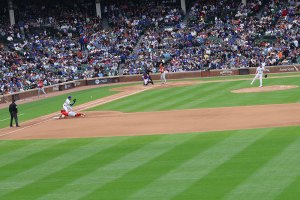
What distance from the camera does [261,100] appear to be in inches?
1382

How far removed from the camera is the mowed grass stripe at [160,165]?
56.1 feet

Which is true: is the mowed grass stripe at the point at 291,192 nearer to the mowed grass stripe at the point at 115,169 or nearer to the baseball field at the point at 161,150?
the baseball field at the point at 161,150

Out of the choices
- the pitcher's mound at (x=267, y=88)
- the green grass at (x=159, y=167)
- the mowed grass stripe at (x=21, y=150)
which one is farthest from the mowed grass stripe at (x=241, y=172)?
the pitcher's mound at (x=267, y=88)

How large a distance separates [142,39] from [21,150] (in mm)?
38917

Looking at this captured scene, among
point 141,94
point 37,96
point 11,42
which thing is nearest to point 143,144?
point 141,94

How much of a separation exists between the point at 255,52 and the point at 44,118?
26.3 meters

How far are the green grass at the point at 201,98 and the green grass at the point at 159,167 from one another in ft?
33.5

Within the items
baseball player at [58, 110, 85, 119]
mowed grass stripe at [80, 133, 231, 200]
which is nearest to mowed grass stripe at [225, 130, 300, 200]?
mowed grass stripe at [80, 133, 231, 200]

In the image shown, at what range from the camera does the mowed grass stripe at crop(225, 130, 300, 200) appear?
15.8 metres

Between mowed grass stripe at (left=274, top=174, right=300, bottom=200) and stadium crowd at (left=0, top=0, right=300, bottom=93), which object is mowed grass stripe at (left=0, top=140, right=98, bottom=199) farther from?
stadium crowd at (left=0, top=0, right=300, bottom=93)

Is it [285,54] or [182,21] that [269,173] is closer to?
[285,54]

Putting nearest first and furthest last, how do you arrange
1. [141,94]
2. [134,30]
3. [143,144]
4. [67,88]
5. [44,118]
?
[143,144] < [44,118] < [141,94] < [67,88] < [134,30]

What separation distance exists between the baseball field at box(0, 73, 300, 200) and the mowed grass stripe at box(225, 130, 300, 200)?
25mm

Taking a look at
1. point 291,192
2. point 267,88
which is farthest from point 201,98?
point 291,192
